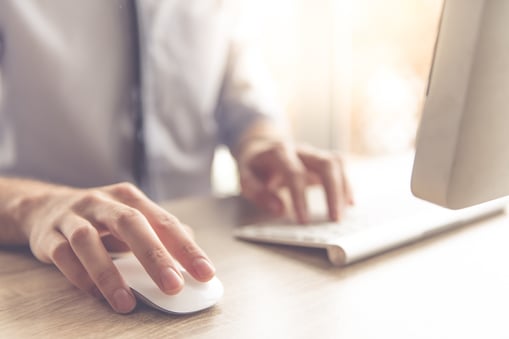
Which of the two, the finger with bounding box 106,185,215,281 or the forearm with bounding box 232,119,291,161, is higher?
the finger with bounding box 106,185,215,281

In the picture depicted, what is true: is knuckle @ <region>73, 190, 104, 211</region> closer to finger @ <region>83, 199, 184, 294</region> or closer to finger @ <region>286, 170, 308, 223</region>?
finger @ <region>83, 199, 184, 294</region>

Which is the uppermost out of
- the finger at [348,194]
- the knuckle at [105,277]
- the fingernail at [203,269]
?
the fingernail at [203,269]

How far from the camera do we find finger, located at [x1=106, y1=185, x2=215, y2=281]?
484 mm

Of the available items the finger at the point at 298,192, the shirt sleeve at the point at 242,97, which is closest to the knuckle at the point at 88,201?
the finger at the point at 298,192

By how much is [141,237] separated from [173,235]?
1.2 inches

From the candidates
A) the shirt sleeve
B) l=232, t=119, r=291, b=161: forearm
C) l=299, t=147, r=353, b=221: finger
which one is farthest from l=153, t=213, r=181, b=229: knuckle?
the shirt sleeve

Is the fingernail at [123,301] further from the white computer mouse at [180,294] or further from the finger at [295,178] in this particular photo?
the finger at [295,178]

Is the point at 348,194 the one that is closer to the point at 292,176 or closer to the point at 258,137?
the point at 292,176

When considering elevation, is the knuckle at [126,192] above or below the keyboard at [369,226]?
above

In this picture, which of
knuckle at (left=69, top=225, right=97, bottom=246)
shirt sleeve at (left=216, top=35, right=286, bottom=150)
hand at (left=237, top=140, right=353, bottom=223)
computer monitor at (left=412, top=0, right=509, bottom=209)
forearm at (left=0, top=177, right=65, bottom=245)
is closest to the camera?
computer monitor at (left=412, top=0, right=509, bottom=209)

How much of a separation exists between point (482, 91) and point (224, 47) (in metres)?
0.78

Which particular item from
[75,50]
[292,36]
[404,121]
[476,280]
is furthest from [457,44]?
[404,121]

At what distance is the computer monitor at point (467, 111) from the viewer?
15.9 inches

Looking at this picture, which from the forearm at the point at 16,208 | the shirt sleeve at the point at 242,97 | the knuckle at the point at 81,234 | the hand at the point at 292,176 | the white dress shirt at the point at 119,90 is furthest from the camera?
the shirt sleeve at the point at 242,97
